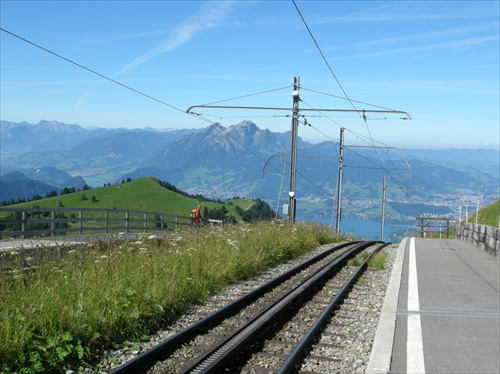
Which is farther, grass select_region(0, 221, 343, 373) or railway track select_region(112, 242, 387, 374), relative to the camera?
railway track select_region(112, 242, 387, 374)

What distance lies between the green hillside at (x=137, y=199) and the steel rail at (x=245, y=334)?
95.1m

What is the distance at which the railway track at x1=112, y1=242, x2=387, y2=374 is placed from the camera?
22.0 feet

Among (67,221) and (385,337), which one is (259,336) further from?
(67,221)

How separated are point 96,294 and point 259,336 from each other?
2.34 meters

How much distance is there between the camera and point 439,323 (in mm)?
9305

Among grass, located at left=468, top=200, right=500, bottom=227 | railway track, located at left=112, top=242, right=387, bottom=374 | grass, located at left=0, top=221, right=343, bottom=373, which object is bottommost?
railway track, located at left=112, top=242, right=387, bottom=374

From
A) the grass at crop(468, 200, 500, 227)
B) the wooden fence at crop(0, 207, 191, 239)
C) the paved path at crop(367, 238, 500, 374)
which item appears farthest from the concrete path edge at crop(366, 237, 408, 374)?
the grass at crop(468, 200, 500, 227)

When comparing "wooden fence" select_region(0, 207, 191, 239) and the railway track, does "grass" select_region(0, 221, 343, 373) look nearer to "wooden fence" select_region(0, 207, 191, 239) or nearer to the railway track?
the railway track

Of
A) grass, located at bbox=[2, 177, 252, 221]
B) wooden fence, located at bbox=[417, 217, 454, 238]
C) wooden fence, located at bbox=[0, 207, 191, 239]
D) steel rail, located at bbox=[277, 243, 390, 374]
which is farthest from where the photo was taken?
grass, located at bbox=[2, 177, 252, 221]

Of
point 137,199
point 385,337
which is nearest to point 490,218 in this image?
point 385,337

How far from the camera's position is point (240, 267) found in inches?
542

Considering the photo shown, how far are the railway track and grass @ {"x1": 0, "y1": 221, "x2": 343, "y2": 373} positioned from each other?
68 centimetres

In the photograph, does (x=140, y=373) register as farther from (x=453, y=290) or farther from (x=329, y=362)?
(x=453, y=290)

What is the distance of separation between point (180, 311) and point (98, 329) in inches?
86.6
